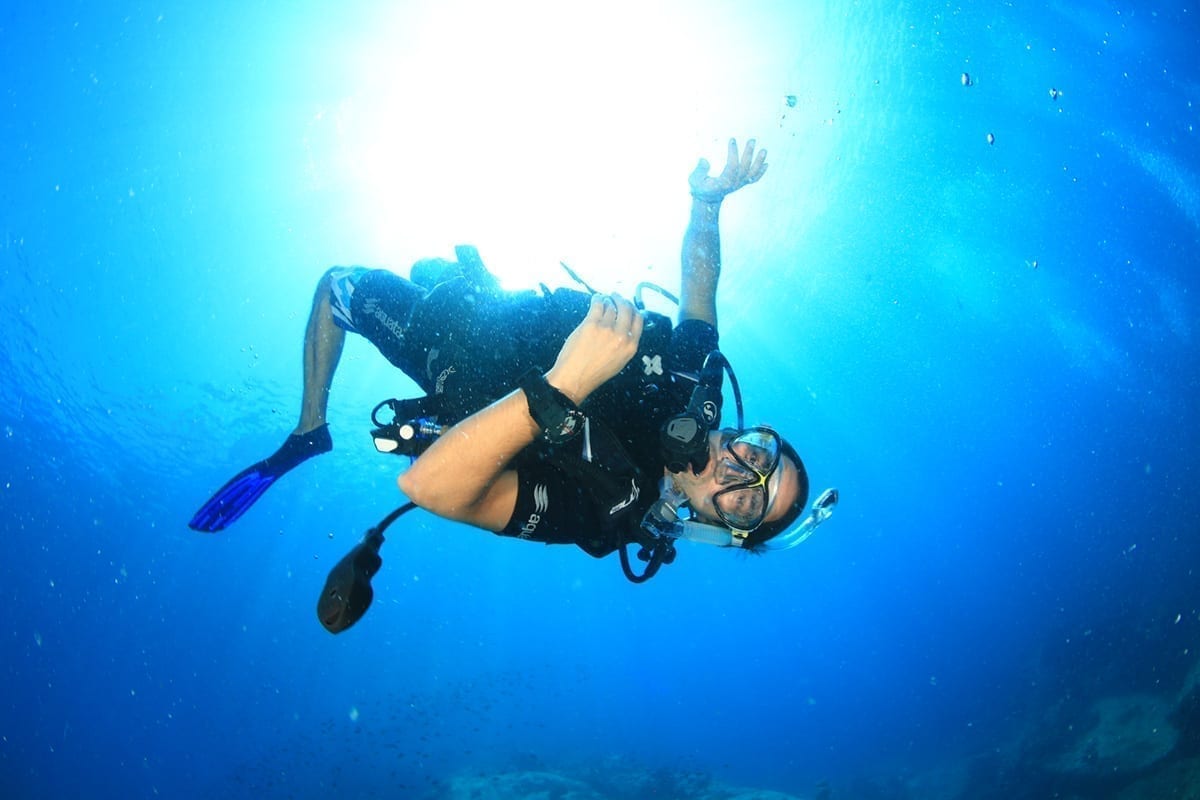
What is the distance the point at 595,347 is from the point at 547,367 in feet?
3.07

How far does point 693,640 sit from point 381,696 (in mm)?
46111

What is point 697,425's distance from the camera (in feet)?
8.98

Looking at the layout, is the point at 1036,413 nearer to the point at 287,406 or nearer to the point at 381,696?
the point at 287,406

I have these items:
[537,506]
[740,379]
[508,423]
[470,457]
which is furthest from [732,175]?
[740,379]

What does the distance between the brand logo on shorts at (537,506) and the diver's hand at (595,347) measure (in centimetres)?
86

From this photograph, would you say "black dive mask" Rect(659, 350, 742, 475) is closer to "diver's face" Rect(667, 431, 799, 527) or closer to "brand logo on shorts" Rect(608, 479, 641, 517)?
"diver's face" Rect(667, 431, 799, 527)

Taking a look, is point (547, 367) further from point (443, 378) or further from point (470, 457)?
point (470, 457)

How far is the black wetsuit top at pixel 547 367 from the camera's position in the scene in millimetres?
2854

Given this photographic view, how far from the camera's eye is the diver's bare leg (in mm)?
4895

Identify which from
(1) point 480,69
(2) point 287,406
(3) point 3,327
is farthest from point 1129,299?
(3) point 3,327

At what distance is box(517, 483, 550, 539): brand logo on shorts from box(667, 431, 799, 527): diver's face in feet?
2.70

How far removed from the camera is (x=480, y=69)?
12.3 metres

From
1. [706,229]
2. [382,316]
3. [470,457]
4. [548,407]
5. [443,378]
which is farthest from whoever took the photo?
[706,229]

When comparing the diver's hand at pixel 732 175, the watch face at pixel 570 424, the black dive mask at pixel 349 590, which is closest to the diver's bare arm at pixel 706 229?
the diver's hand at pixel 732 175
